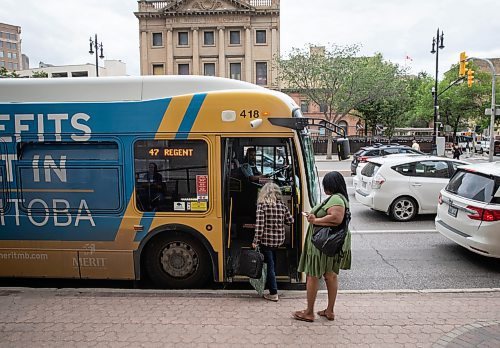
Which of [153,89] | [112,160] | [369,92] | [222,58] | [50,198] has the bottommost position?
[50,198]

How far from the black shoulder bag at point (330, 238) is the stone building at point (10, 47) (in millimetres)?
140458

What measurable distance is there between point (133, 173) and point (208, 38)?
56.2m

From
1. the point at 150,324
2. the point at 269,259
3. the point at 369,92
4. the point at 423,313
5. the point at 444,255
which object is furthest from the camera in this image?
the point at 369,92

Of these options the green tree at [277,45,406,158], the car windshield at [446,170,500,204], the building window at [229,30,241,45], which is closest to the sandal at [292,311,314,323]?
the car windshield at [446,170,500,204]

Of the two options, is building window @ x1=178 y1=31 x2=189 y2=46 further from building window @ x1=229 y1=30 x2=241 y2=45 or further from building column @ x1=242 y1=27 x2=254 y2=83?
building column @ x1=242 y1=27 x2=254 y2=83

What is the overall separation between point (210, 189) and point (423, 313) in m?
2.99

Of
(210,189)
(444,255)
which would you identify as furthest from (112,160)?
(444,255)

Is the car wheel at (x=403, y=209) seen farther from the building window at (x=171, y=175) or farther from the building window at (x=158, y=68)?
the building window at (x=158, y=68)

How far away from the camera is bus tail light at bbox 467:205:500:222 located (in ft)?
21.8

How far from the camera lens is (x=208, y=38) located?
59188mm

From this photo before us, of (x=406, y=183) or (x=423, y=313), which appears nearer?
(x=423, y=313)

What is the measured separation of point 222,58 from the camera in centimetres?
5869

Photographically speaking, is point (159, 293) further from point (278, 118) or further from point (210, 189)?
point (278, 118)

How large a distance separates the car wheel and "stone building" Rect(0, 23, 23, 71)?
13671 centimetres
